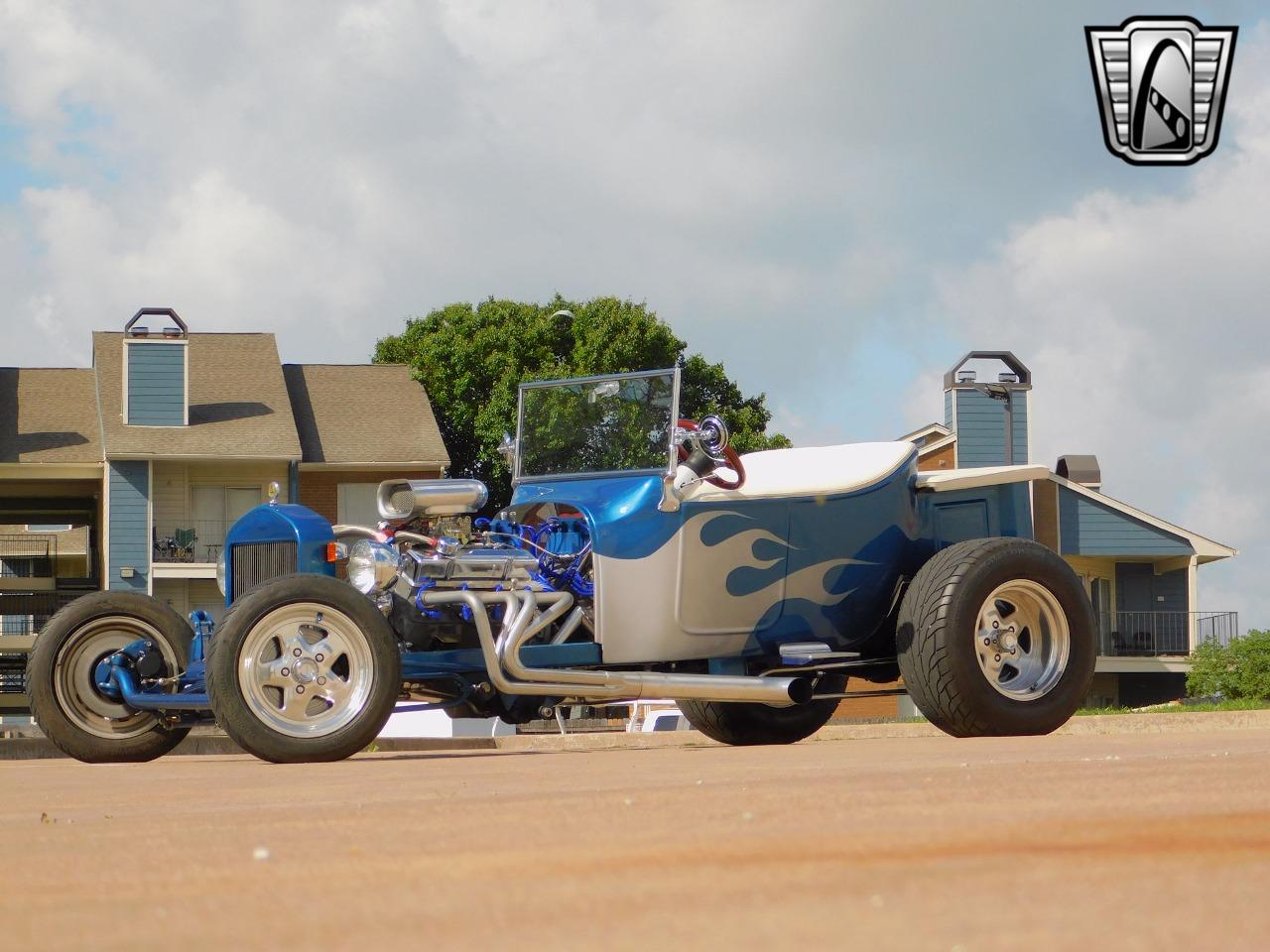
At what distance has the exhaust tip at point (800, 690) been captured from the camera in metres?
8.23

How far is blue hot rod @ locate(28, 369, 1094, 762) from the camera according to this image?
760 centimetres

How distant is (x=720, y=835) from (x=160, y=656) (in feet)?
20.7

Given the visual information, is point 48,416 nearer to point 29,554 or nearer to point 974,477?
point 29,554

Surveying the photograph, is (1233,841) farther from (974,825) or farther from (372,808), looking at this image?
(372,808)

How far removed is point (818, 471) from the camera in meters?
8.90

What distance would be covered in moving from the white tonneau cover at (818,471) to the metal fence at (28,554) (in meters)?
34.9

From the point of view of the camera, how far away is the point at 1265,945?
2.13 m

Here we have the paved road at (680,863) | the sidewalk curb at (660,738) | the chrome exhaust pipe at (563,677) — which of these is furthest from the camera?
the sidewalk curb at (660,738)

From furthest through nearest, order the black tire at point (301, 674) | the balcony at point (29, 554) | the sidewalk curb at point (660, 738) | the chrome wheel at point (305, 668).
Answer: the balcony at point (29, 554)
the sidewalk curb at point (660, 738)
the chrome wheel at point (305, 668)
the black tire at point (301, 674)

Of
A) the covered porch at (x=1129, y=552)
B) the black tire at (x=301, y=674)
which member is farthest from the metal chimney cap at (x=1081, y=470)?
the black tire at (x=301, y=674)

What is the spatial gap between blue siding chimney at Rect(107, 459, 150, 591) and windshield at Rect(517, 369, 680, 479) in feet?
93.4

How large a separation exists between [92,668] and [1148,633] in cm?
3278

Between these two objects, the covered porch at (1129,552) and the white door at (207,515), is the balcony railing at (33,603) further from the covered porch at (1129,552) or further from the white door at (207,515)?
the covered porch at (1129,552)

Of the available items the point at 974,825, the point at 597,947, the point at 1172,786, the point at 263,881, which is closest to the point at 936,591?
the point at 1172,786
